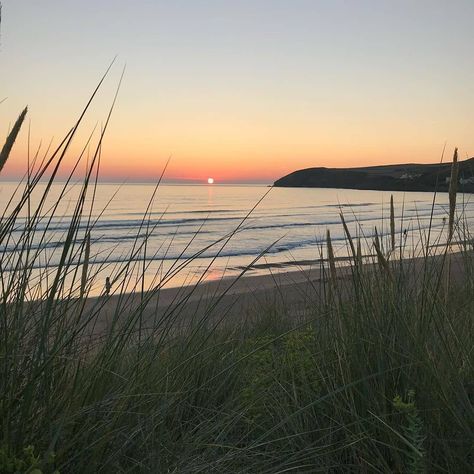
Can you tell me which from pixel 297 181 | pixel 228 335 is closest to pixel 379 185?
pixel 297 181

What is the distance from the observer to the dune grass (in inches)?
62.8

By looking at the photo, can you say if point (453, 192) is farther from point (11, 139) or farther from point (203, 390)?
point (11, 139)

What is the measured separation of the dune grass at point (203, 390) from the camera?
5.24 ft

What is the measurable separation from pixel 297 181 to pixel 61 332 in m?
153

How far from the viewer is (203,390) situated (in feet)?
9.04

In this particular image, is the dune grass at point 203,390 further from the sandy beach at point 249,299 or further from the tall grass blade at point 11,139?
the sandy beach at point 249,299

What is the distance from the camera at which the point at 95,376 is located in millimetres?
1794

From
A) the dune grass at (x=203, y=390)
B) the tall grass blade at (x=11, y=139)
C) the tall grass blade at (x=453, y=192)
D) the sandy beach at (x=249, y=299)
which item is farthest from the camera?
the tall grass blade at (x=453, y=192)

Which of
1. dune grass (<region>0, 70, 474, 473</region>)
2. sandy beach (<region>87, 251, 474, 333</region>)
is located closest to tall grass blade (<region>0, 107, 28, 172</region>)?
dune grass (<region>0, 70, 474, 473</region>)

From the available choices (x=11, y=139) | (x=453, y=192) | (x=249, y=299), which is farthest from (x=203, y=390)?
(x=249, y=299)

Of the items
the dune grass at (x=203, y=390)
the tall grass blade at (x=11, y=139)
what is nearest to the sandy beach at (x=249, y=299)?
the dune grass at (x=203, y=390)

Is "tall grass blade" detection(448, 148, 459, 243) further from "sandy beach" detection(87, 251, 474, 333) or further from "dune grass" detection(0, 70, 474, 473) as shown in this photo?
"dune grass" detection(0, 70, 474, 473)

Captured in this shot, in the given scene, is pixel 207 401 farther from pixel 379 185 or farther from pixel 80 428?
pixel 379 185

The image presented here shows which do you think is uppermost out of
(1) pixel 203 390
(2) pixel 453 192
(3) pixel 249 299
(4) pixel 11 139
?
(4) pixel 11 139
